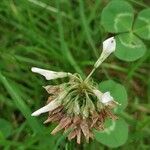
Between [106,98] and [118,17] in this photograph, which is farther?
[118,17]

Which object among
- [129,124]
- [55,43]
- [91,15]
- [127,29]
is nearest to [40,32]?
[55,43]

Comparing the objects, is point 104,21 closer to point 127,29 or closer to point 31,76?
point 127,29

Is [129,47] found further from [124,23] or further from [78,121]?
[78,121]

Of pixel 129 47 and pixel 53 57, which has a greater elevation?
pixel 53 57

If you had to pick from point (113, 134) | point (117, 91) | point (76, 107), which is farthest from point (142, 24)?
point (76, 107)

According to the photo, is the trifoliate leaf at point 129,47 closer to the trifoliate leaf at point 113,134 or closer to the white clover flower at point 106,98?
the trifoliate leaf at point 113,134

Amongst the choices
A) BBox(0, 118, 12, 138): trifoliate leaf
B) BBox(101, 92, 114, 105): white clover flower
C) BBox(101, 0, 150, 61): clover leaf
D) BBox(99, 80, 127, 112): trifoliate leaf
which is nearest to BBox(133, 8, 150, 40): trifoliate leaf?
BBox(101, 0, 150, 61): clover leaf

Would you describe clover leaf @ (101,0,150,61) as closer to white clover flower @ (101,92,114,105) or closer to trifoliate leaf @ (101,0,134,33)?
trifoliate leaf @ (101,0,134,33)
